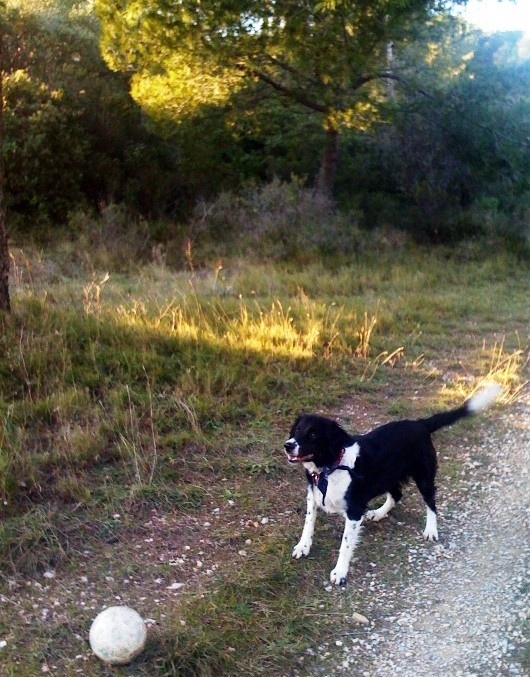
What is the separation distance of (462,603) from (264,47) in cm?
1101

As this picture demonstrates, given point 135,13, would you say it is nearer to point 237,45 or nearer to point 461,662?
point 237,45

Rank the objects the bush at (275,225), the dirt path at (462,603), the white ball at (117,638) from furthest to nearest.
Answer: the bush at (275,225)
the dirt path at (462,603)
the white ball at (117,638)

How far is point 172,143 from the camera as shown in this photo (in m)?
16.3

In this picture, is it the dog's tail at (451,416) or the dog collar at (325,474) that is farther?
the dog's tail at (451,416)

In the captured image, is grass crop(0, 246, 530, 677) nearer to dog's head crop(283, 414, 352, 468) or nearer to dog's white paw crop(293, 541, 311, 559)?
dog's white paw crop(293, 541, 311, 559)

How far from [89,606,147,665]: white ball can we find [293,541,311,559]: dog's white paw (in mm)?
1200

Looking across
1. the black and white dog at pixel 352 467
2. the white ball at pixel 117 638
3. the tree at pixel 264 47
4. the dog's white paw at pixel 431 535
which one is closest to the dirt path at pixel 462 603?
the dog's white paw at pixel 431 535

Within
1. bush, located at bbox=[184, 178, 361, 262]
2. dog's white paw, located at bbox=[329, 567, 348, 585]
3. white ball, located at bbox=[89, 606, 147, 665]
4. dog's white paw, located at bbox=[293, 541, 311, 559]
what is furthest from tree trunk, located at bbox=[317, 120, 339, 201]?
white ball, located at bbox=[89, 606, 147, 665]

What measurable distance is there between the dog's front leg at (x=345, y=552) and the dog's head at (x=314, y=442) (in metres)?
0.38

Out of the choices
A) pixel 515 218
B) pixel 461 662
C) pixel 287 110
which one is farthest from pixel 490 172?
pixel 461 662

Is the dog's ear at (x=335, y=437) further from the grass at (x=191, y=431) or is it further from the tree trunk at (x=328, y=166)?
the tree trunk at (x=328, y=166)

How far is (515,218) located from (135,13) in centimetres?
816

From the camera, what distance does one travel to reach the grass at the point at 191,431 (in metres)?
3.91

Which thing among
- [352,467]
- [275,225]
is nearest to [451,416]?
[352,467]
